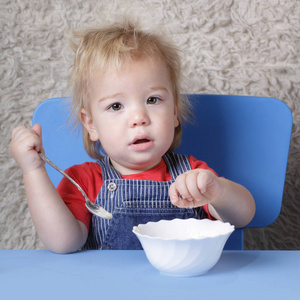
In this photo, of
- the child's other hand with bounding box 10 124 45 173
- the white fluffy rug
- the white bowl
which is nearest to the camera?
the white bowl

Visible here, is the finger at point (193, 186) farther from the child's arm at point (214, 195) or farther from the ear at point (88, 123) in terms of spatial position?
the ear at point (88, 123)

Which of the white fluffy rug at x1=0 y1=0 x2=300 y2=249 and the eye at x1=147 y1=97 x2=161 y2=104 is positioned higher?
the white fluffy rug at x1=0 y1=0 x2=300 y2=249

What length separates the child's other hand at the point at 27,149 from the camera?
2.51 feet

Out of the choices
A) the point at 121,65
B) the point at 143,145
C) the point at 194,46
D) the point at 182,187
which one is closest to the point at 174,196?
the point at 182,187

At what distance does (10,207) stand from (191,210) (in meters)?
0.72

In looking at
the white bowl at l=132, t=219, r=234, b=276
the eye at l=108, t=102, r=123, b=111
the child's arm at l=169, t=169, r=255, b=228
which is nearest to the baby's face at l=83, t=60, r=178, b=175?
the eye at l=108, t=102, r=123, b=111

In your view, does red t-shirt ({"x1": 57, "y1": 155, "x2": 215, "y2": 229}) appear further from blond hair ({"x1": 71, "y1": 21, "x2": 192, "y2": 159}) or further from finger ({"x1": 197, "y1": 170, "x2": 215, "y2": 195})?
finger ({"x1": 197, "y1": 170, "x2": 215, "y2": 195})

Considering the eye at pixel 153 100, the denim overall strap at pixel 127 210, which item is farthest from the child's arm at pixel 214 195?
the eye at pixel 153 100

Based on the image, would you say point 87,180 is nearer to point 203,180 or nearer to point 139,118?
point 139,118

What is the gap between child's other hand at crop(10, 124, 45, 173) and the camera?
2.51 feet

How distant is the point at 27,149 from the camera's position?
0.77m

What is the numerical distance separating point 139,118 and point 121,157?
0.35ft

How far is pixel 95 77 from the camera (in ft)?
2.99

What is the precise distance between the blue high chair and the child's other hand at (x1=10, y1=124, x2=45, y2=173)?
0.26 meters
